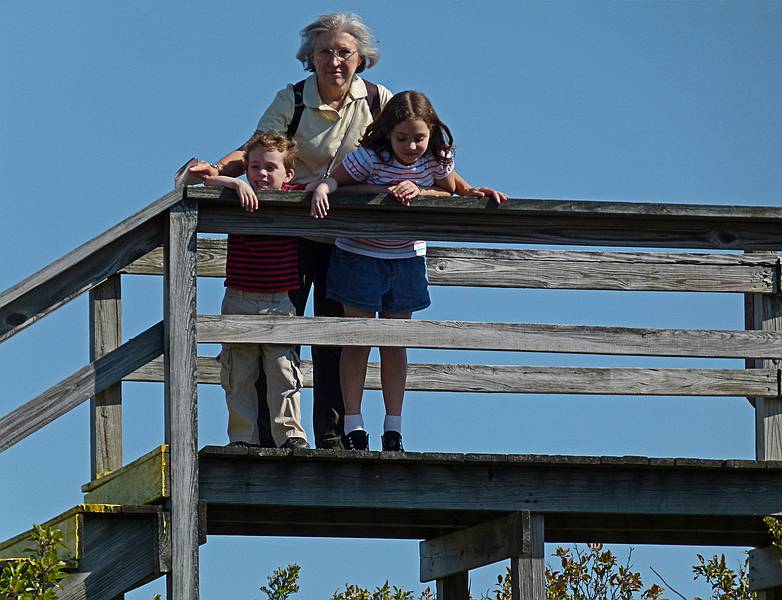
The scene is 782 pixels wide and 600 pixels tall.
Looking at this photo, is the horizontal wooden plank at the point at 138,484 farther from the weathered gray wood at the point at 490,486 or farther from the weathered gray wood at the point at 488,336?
the weathered gray wood at the point at 488,336

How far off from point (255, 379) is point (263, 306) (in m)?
0.31

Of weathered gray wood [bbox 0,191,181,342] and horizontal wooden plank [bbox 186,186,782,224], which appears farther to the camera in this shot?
horizontal wooden plank [bbox 186,186,782,224]

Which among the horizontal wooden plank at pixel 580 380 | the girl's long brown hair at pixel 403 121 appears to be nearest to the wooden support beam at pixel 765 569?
the horizontal wooden plank at pixel 580 380

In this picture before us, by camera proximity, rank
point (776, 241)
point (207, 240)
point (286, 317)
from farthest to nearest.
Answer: point (207, 240), point (776, 241), point (286, 317)

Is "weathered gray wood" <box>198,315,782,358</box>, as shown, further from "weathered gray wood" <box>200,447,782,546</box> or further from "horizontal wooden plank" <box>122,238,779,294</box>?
"horizontal wooden plank" <box>122,238,779,294</box>

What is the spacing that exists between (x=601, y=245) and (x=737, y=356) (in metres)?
0.72

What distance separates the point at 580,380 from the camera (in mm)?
8664

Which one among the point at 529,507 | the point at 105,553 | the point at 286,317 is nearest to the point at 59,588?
the point at 105,553

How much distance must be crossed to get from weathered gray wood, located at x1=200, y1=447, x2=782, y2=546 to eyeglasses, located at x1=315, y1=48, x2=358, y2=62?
1.85 m

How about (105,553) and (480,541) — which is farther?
(480,541)

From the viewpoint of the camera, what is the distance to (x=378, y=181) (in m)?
6.93

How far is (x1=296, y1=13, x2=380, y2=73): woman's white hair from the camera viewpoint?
7.40 metres

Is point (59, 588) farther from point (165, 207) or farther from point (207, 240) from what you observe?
point (207, 240)

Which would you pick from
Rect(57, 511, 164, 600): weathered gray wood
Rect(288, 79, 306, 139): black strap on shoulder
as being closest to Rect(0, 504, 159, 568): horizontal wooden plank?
Rect(57, 511, 164, 600): weathered gray wood
